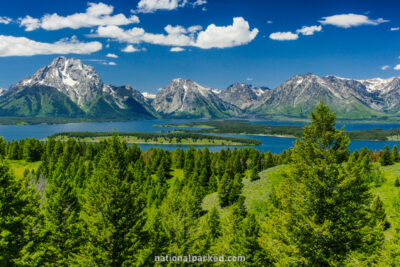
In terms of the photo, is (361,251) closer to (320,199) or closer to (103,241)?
(320,199)

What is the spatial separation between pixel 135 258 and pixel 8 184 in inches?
456

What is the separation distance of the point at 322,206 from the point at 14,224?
2158 cm

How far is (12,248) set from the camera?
18516mm

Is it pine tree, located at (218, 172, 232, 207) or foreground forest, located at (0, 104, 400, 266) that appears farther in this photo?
pine tree, located at (218, 172, 232, 207)

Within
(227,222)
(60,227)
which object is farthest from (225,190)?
(60,227)

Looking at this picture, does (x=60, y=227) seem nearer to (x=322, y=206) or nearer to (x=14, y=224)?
(x=14, y=224)

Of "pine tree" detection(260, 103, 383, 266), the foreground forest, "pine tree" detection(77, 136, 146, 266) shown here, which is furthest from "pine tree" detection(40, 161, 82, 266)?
"pine tree" detection(260, 103, 383, 266)

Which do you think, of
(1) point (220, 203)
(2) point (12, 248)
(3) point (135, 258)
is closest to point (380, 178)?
(1) point (220, 203)

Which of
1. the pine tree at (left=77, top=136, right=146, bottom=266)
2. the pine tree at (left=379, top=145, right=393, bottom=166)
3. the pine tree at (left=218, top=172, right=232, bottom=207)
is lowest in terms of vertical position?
the pine tree at (left=218, top=172, right=232, bottom=207)

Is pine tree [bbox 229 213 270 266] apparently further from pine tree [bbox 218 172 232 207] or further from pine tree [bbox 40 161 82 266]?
pine tree [bbox 218 172 232 207]

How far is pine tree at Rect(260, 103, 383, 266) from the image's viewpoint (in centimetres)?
1672

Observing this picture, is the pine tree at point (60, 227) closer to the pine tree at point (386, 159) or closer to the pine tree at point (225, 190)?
the pine tree at point (225, 190)

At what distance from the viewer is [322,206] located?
17.4 m

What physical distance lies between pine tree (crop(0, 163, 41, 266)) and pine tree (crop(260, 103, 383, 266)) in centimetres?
1761
